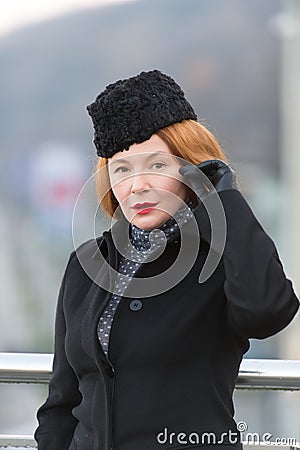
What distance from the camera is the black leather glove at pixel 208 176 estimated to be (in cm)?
107

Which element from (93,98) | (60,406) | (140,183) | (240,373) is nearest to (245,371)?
(240,373)

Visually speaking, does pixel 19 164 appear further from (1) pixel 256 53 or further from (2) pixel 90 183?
(2) pixel 90 183

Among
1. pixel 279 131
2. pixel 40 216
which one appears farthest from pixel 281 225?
pixel 40 216

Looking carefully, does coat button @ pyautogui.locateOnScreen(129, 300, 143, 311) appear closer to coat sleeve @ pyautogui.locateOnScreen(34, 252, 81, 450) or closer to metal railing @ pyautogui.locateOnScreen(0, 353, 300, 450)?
coat sleeve @ pyautogui.locateOnScreen(34, 252, 81, 450)

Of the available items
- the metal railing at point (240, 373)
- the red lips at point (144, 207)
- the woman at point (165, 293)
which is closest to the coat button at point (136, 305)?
the woman at point (165, 293)

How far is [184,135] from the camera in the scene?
110cm

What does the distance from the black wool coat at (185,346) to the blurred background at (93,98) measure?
106 centimetres

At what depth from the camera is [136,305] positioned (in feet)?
3.55

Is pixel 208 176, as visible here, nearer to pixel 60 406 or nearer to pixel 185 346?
pixel 185 346

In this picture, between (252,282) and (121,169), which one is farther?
(121,169)

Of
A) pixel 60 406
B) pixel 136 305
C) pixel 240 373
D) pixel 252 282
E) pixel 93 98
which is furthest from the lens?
pixel 93 98

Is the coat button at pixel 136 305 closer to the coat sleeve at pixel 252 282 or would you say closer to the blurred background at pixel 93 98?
the coat sleeve at pixel 252 282

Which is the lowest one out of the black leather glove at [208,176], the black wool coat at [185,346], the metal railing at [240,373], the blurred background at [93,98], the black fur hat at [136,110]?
the black wool coat at [185,346]

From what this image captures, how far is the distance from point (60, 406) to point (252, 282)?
1.22 ft
